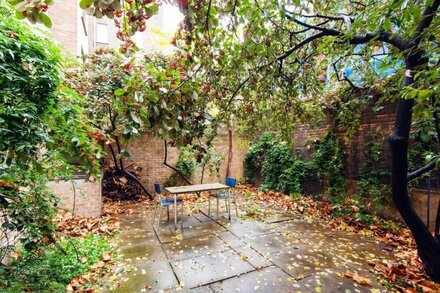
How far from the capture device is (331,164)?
5.96 m

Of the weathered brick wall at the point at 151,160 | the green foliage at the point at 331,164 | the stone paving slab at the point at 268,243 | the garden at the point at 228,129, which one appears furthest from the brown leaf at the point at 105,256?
the green foliage at the point at 331,164

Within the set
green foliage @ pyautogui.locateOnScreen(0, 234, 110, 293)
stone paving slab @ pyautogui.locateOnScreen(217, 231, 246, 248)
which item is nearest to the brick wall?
green foliage @ pyautogui.locateOnScreen(0, 234, 110, 293)

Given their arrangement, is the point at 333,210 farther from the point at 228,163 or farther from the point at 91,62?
the point at 91,62

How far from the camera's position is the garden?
72.5 inches

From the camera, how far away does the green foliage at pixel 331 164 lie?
5.80m

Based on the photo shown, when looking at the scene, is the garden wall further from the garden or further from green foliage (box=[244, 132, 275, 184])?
green foliage (box=[244, 132, 275, 184])

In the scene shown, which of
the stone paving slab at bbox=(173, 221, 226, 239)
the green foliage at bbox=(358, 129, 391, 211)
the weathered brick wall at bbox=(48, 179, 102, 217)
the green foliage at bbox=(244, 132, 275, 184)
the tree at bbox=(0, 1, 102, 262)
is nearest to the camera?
the tree at bbox=(0, 1, 102, 262)

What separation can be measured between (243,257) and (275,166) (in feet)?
16.1

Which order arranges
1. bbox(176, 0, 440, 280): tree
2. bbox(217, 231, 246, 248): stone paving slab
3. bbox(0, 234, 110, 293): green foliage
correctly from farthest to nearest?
1. bbox(217, 231, 246, 248): stone paving slab
2. bbox(0, 234, 110, 293): green foliage
3. bbox(176, 0, 440, 280): tree

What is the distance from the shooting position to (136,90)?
1676 mm

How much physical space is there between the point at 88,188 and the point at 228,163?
550 centimetres

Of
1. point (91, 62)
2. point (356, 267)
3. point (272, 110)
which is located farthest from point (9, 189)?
point (91, 62)

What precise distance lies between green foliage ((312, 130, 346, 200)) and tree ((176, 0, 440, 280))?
2034mm

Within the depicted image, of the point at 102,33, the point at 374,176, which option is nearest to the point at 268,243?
the point at 374,176
